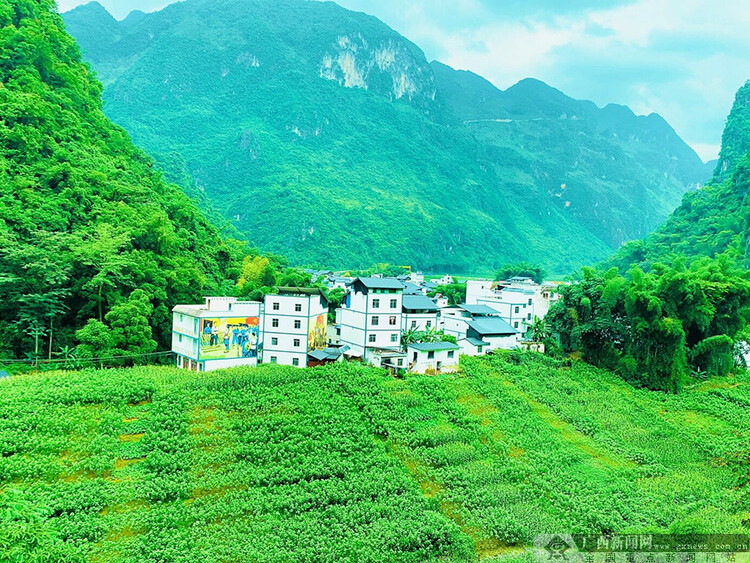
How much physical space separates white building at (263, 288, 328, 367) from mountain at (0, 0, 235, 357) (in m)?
6.08

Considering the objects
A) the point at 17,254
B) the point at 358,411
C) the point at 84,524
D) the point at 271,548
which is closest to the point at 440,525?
the point at 271,548

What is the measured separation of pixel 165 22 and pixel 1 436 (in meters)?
155

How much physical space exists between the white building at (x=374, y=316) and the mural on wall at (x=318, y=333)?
2.01 metres

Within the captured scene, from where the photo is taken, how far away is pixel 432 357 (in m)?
27.9

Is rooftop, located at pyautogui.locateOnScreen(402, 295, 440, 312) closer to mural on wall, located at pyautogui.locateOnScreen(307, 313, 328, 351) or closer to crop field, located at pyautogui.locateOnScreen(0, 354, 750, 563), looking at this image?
mural on wall, located at pyautogui.locateOnScreen(307, 313, 328, 351)

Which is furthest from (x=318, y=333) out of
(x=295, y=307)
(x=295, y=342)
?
(x=295, y=307)

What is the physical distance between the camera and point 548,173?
192m

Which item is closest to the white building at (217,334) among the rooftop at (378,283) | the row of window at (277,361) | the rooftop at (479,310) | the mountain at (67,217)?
the row of window at (277,361)

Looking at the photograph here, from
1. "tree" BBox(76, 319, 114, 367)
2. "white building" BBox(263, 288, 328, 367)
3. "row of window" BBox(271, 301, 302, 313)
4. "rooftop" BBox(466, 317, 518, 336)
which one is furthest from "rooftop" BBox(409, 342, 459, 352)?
"tree" BBox(76, 319, 114, 367)

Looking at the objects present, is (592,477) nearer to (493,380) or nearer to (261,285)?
(493,380)

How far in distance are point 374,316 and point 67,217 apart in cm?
1839

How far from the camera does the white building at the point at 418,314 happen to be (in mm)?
31562

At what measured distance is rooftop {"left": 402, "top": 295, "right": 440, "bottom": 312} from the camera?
31.5 m

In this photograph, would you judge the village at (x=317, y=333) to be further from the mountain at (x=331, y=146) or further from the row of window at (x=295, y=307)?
the mountain at (x=331, y=146)
